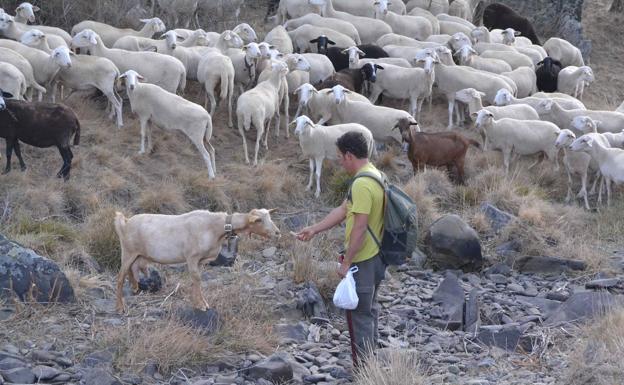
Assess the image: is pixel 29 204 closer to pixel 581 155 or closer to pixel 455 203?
pixel 455 203

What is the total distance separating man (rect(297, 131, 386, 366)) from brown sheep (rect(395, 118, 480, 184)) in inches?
246

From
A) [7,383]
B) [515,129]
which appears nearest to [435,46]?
[515,129]

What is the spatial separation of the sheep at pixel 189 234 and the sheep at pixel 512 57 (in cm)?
1103

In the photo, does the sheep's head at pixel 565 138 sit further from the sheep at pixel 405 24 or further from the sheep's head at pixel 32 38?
the sheep's head at pixel 32 38

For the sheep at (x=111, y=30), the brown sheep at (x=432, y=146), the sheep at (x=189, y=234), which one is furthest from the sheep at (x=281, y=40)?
the sheep at (x=189, y=234)

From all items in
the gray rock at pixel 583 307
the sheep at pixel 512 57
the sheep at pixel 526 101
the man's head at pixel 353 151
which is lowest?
the sheep at pixel 512 57

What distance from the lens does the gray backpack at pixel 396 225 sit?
8.09 meters

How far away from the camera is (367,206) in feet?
26.2

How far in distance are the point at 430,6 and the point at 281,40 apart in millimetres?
5879

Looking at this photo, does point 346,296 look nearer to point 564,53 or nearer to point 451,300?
point 451,300

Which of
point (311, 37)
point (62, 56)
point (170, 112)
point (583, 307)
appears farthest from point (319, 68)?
point (583, 307)

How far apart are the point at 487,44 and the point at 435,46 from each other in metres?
1.56

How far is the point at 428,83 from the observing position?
16.7 metres

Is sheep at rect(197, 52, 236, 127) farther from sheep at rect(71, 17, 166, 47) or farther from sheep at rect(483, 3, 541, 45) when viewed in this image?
sheep at rect(483, 3, 541, 45)
